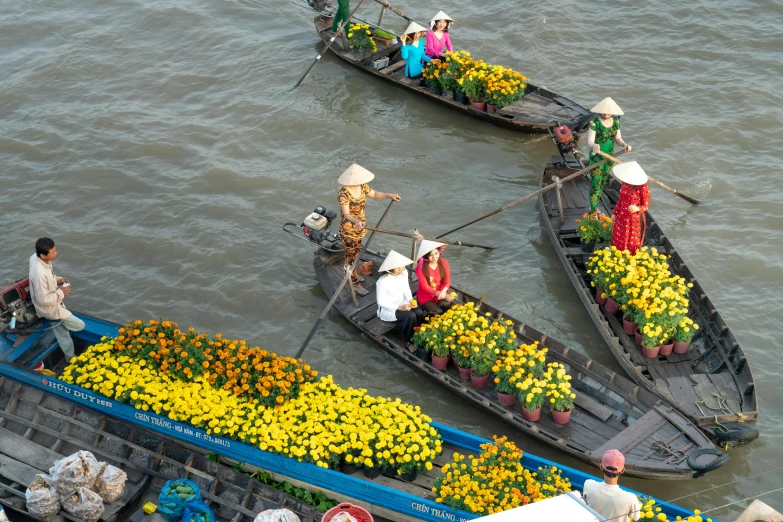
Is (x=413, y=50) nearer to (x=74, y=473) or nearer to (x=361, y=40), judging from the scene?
(x=361, y=40)

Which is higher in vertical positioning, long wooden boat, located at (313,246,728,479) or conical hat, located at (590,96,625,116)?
conical hat, located at (590,96,625,116)

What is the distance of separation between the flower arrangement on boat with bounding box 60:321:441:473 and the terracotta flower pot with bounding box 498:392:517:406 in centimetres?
133

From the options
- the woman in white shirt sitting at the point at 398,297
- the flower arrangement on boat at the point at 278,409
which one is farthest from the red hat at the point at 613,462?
the woman in white shirt sitting at the point at 398,297

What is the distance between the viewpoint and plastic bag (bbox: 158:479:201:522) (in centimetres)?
893

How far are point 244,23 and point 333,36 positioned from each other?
3.32 metres

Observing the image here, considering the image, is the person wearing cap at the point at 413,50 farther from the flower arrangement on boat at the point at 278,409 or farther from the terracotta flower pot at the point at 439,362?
the flower arrangement on boat at the point at 278,409

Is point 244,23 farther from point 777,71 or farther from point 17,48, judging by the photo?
point 777,71

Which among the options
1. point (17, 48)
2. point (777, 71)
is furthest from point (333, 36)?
point (777, 71)

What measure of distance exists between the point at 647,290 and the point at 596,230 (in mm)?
2007

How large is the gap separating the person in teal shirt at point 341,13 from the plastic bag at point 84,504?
12.7 m

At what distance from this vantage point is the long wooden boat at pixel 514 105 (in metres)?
16.1

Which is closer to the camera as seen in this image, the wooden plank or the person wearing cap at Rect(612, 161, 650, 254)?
the wooden plank

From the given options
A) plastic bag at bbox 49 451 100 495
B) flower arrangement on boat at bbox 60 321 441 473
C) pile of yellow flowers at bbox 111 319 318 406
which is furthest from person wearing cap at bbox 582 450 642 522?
plastic bag at bbox 49 451 100 495

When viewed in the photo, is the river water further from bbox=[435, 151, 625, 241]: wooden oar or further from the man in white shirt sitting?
the man in white shirt sitting
